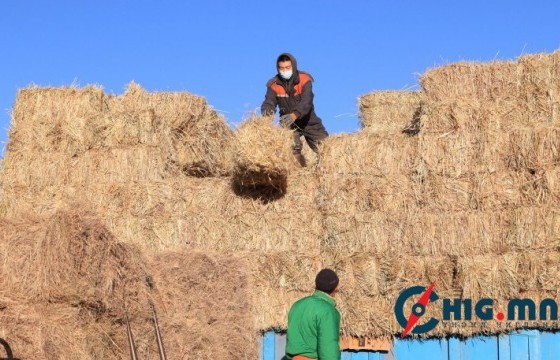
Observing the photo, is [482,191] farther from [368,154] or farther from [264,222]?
[264,222]

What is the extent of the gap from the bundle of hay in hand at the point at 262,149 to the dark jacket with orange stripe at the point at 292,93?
174cm

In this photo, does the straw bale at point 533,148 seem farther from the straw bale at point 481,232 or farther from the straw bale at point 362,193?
the straw bale at point 362,193

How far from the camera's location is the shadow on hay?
11812mm

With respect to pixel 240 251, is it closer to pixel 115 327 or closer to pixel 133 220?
pixel 133 220

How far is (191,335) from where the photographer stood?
9.91 metres

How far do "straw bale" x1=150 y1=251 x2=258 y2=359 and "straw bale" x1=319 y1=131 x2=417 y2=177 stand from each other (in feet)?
5.92

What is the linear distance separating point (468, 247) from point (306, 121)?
345cm

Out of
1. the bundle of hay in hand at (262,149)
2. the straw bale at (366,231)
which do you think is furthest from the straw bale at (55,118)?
the straw bale at (366,231)

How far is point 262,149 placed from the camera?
37.4 ft

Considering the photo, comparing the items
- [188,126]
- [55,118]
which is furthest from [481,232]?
[55,118]

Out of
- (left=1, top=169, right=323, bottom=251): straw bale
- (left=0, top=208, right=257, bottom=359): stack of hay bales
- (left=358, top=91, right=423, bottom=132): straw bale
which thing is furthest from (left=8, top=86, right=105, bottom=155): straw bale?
(left=358, top=91, right=423, bottom=132): straw bale

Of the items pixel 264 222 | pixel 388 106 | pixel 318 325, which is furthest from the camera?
pixel 388 106

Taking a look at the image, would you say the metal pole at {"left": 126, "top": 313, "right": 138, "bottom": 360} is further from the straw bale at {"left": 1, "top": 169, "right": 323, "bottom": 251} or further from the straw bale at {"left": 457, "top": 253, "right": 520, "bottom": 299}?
the straw bale at {"left": 457, "top": 253, "right": 520, "bottom": 299}

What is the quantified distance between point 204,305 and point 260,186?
2.03 m
